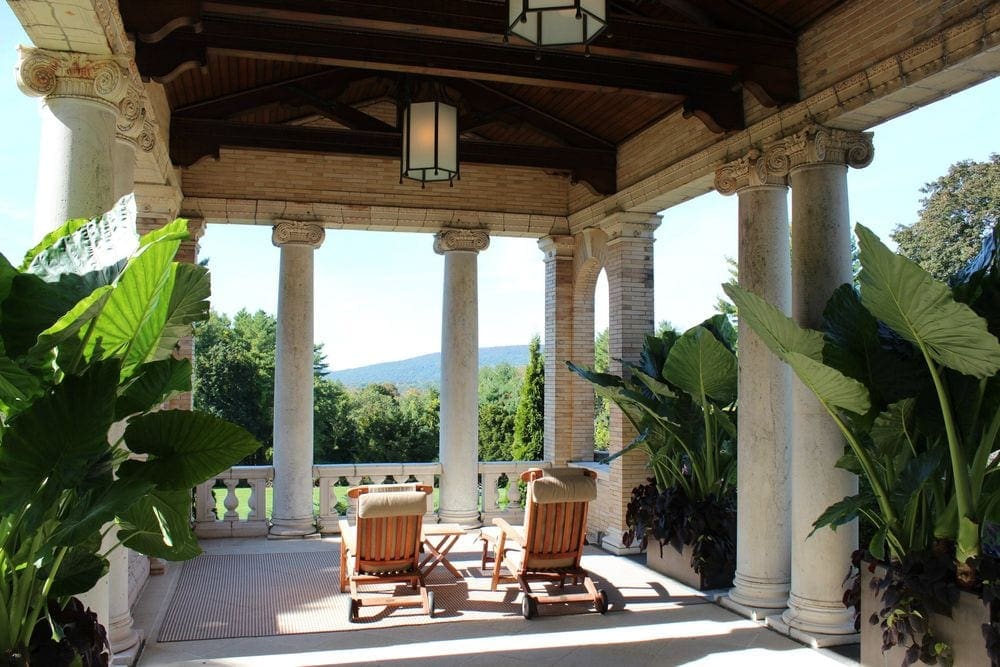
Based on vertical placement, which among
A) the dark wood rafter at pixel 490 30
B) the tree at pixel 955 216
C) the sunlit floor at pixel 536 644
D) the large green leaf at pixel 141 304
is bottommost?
the sunlit floor at pixel 536 644

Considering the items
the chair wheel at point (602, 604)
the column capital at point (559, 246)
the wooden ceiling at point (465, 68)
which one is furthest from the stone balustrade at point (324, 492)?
the wooden ceiling at point (465, 68)

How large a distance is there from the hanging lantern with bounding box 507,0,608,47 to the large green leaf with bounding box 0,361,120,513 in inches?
115

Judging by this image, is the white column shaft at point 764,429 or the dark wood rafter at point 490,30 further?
the white column shaft at point 764,429

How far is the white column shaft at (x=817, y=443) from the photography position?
237 inches

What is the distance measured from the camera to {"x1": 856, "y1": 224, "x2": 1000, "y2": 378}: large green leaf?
4.21m

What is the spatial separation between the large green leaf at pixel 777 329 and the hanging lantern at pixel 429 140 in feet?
10.0

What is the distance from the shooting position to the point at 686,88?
7.25m

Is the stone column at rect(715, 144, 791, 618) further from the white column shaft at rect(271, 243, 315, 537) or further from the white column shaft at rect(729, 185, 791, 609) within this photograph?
the white column shaft at rect(271, 243, 315, 537)

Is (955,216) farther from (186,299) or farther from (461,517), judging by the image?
(186,299)

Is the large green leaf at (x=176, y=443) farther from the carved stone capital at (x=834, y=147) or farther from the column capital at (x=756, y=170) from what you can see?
the column capital at (x=756, y=170)

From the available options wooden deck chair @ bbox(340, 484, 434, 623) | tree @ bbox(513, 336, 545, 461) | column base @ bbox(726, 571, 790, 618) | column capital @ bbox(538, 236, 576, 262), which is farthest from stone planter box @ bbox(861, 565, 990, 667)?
tree @ bbox(513, 336, 545, 461)

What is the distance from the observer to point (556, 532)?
7.18m

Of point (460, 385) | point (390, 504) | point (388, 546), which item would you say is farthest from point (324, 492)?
point (390, 504)

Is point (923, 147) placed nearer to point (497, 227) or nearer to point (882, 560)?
point (497, 227)
